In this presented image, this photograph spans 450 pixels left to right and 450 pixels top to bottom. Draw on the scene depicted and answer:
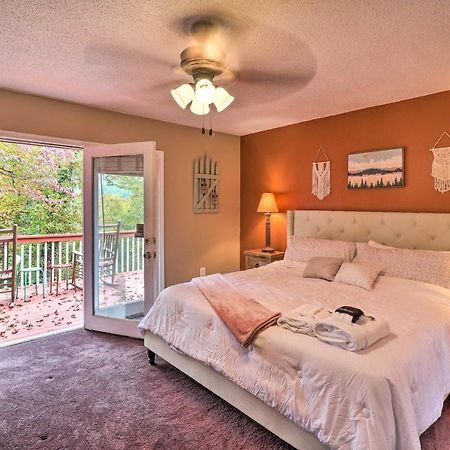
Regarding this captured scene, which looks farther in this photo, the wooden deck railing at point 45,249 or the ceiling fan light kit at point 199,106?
the wooden deck railing at point 45,249

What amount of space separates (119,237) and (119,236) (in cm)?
1

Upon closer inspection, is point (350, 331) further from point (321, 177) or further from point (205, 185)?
point (205, 185)

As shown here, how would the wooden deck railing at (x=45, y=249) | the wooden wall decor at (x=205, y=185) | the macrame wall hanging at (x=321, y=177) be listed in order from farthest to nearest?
the wooden deck railing at (x=45, y=249) < the wooden wall decor at (x=205, y=185) < the macrame wall hanging at (x=321, y=177)

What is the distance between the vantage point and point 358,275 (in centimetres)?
275

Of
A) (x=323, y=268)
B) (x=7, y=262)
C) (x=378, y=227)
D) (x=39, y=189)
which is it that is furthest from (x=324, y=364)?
(x=39, y=189)

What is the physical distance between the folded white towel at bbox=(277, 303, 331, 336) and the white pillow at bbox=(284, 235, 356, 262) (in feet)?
4.71

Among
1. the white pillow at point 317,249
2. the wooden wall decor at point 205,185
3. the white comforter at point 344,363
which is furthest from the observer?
the wooden wall decor at point 205,185

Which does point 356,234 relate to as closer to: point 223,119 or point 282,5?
point 223,119

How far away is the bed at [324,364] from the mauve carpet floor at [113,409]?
0.50 feet

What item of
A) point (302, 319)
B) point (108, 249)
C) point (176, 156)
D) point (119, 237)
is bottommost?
point (302, 319)

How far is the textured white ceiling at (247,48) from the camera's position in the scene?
1.77m

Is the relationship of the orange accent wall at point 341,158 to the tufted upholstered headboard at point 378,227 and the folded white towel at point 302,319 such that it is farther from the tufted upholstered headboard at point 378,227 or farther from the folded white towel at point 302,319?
the folded white towel at point 302,319

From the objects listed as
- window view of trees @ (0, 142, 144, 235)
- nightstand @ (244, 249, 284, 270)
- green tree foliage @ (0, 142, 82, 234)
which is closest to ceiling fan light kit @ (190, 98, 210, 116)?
nightstand @ (244, 249, 284, 270)

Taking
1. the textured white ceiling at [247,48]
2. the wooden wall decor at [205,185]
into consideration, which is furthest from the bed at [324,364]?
the wooden wall decor at [205,185]
